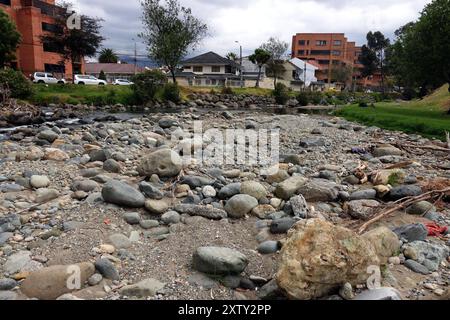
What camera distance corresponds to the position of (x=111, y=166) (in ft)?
30.1

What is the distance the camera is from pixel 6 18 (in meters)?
34.6

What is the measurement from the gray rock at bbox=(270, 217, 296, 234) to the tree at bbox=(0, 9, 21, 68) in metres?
36.6

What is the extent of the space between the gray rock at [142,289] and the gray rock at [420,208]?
4.82 m

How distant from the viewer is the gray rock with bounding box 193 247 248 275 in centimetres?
459

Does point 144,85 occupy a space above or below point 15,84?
above

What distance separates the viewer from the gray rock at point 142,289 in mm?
4156

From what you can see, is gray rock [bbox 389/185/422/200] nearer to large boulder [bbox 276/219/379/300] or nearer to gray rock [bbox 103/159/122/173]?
large boulder [bbox 276/219/379/300]

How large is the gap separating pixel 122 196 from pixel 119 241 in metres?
1.28

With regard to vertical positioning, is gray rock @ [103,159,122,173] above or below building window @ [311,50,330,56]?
below

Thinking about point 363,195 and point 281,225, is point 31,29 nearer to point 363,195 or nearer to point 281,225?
point 363,195

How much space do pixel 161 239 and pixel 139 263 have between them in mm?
757

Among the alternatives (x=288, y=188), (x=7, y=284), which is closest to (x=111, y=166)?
(x=288, y=188)

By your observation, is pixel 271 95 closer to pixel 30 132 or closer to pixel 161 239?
pixel 30 132

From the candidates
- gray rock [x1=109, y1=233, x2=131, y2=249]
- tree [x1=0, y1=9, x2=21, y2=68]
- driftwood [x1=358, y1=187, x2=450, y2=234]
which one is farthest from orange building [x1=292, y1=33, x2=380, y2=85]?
gray rock [x1=109, y1=233, x2=131, y2=249]
